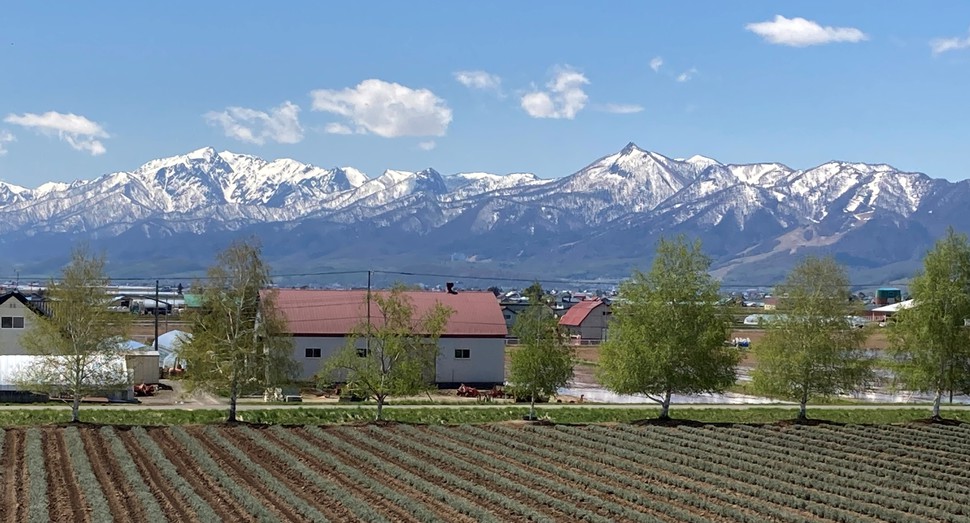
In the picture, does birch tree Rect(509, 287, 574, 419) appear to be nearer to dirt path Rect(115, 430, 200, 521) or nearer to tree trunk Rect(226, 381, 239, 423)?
tree trunk Rect(226, 381, 239, 423)

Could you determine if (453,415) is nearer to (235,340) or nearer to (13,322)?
(235,340)

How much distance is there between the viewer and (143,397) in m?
66.9

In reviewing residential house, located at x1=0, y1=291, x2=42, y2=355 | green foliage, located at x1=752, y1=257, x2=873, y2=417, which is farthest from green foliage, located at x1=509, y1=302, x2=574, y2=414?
residential house, located at x1=0, y1=291, x2=42, y2=355

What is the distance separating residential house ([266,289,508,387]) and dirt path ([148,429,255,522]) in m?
31.1

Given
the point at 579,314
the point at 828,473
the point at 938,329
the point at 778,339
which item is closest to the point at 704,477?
the point at 828,473

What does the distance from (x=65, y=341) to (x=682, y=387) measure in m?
30.7

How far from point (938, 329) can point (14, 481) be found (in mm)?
47304

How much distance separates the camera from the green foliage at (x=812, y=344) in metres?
55.7

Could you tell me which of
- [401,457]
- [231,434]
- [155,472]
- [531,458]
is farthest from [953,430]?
[155,472]

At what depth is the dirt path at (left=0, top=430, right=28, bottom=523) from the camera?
28.3m

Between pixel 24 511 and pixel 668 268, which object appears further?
pixel 668 268

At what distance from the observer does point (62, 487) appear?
32.0m

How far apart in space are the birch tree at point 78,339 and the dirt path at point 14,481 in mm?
6460

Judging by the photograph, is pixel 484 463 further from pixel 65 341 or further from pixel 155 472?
pixel 65 341
